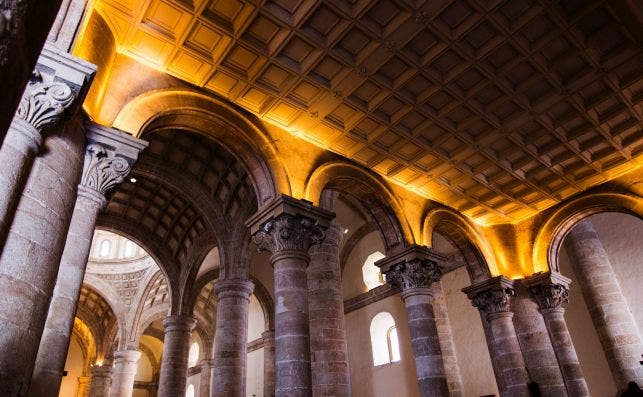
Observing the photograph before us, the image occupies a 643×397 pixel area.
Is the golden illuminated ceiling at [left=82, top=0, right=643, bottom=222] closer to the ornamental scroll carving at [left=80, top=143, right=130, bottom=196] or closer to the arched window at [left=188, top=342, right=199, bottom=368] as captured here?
the ornamental scroll carving at [left=80, top=143, right=130, bottom=196]

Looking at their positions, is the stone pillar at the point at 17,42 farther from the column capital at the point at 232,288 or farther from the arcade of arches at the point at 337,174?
the column capital at the point at 232,288

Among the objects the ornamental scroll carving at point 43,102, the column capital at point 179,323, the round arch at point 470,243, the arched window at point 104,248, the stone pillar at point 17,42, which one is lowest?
the stone pillar at point 17,42

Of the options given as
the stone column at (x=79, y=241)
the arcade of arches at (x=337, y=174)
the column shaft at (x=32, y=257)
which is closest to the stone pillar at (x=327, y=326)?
the arcade of arches at (x=337, y=174)

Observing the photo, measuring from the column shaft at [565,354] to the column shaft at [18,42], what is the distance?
44.4 ft

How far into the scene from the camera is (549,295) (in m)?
12.7

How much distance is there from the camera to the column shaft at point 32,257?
4.05m

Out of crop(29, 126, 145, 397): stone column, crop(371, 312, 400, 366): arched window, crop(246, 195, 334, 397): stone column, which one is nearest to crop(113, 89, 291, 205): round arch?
crop(246, 195, 334, 397): stone column

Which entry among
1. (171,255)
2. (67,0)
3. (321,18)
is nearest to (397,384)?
(171,255)

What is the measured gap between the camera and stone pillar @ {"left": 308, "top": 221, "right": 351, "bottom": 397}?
887 centimetres

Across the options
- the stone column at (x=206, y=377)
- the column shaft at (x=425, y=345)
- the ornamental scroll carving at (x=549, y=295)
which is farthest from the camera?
the stone column at (x=206, y=377)

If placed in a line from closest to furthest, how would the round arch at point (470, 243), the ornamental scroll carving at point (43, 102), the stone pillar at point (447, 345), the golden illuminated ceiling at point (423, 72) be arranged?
the ornamental scroll carving at point (43, 102), the golden illuminated ceiling at point (423, 72), the round arch at point (470, 243), the stone pillar at point (447, 345)

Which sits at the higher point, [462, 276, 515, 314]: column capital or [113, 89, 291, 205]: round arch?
[113, 89, 291, 205]: round arch

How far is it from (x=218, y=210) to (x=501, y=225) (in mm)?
8284

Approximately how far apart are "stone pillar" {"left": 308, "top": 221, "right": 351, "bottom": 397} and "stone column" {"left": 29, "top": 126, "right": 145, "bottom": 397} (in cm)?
481
